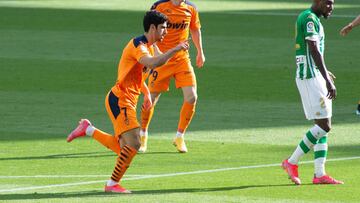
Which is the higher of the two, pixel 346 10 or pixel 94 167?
pixel 94 167

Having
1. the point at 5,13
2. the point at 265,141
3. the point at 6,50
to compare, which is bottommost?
the point at 5,13

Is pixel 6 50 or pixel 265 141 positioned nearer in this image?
pixel 265 141

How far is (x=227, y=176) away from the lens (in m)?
13.6

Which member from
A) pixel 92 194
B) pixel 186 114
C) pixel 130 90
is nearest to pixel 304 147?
pixel 130 90

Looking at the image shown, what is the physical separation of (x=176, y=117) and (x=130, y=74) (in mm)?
5909

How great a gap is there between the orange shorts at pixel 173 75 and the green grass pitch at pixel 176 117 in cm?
A: 79

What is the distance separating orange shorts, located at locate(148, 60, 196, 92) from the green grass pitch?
0.79m

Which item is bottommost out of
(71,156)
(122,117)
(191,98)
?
(71,156)

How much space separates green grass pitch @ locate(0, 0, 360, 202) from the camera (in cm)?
1286

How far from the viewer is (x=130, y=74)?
12.8m

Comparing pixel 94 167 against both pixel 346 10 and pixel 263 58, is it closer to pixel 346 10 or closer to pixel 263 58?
pixel 263 58

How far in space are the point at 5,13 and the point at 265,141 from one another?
2291 cm

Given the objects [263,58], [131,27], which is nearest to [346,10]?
[131,27]

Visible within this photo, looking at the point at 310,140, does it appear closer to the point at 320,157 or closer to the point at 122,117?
the point at 320,157
